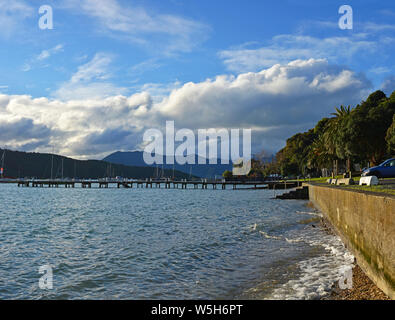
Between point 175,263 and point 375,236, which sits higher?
point 375,236

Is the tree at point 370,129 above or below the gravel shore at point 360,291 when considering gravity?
above

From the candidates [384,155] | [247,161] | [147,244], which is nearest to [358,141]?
[384,155]

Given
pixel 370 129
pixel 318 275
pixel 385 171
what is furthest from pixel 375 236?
pixel 370 129

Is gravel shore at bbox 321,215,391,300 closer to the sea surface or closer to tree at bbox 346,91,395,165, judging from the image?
the sea surface

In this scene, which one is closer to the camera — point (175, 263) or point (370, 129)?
point (175, 263)

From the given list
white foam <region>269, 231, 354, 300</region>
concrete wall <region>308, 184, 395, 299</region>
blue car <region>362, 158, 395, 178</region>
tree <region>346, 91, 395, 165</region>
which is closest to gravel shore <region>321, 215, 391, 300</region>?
concrete wall <region>308, 184, 395, 299</region>

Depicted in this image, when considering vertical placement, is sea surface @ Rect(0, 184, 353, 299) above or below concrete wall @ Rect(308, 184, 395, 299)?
below

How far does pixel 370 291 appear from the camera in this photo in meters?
8.52

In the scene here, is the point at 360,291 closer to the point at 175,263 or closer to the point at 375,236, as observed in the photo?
the point at 375,236

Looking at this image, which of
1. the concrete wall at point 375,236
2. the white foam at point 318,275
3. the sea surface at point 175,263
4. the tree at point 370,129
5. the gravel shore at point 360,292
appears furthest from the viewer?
the tree at point 370,129

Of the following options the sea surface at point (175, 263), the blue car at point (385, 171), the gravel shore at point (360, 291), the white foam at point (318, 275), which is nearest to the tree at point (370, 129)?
the blue car at point (385, 171)

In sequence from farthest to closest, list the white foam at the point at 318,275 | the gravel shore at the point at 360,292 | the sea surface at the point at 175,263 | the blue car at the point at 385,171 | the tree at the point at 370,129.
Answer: the tree at the point at 370,129 < the blue car at the point at 385,171 < the sea surface at the point at 175,263 < the white foam at the point at 318,275 < the gravel shore at the point at 360,292

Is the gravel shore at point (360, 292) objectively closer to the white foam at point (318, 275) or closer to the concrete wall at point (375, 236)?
the concrete wall at point (375, 236)

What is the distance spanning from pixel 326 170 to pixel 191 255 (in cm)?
7483
